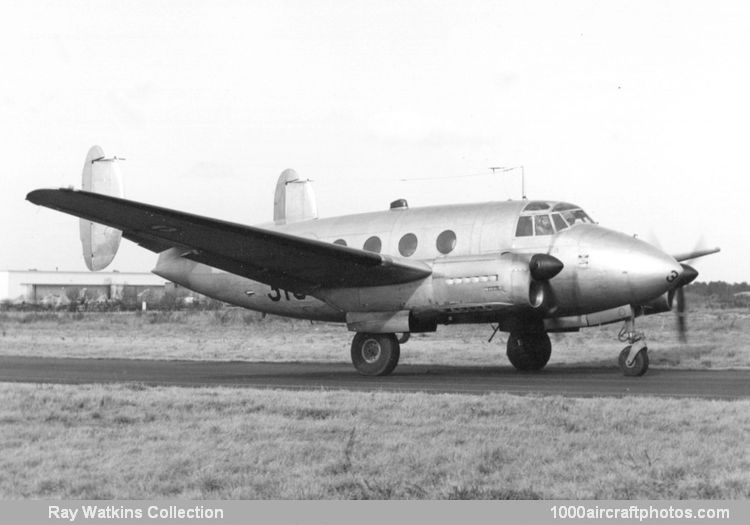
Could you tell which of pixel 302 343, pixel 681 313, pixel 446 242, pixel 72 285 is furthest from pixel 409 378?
pixel 72 285

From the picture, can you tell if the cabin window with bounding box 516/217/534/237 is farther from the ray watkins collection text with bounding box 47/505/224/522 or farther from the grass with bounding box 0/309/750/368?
the ray watkins collection text with bounding box 47/505/224/522

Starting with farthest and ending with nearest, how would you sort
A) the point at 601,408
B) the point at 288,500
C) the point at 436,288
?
1. the point at 436,288
2. the point at 601,408
3. the point at 288,500

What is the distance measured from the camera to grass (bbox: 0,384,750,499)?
25.6 feet

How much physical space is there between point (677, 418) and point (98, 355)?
72.2 ft

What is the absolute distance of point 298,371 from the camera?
844 inches

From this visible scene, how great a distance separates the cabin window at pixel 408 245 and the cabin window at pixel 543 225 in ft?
8.57

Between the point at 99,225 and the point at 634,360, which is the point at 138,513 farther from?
the point at 99,225

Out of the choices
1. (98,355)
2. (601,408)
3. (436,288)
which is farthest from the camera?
(98,355)

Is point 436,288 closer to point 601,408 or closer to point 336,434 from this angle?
point 601,408

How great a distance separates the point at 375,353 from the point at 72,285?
384ft

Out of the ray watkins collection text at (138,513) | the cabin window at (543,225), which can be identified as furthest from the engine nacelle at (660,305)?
the ray watkins collection text at (138,513)

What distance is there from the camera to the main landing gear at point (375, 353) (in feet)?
62.8

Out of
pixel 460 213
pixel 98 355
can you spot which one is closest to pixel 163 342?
Result: pixel 98 355

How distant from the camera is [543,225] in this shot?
1847 centimetres
